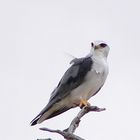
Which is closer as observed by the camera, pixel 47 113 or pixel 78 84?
pixel 47 113

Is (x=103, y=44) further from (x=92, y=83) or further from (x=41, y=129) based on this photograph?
(x=41, y=129)

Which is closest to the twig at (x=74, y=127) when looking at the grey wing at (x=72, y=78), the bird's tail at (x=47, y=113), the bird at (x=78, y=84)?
the bird's tail at (x=47, y=113)

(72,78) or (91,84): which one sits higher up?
(72,78)

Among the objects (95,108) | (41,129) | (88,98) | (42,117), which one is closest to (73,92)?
(88,98)

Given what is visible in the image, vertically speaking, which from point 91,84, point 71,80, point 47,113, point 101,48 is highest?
point 101,48

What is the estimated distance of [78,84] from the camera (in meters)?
11.2

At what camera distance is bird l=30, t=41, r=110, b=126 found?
35.6 ft

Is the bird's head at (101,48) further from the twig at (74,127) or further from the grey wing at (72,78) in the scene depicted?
the twig at (74,127)

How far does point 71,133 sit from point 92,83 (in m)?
3.76

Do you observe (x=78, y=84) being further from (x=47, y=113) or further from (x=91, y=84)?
(x=47, y=113)

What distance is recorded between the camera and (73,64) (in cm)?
1145

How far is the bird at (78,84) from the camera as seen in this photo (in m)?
10.9

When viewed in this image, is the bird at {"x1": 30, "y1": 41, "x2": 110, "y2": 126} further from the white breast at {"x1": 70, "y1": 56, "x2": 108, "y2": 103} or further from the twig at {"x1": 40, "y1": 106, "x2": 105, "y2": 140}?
the twig at {"x1": 40, "y1": 106, "x2": 105, "y2": 140}

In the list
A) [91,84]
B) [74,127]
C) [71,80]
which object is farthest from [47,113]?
[74,127]
